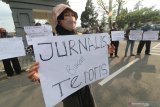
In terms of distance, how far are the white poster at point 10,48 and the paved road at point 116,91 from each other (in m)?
0.91

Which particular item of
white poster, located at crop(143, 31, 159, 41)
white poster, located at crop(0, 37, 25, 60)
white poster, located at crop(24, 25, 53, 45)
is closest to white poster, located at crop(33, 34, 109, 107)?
white poster, located at crop(0, 37, 25, 60)

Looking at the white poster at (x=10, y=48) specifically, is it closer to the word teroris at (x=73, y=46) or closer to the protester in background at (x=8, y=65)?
the protester in background at (x=8, y=65)

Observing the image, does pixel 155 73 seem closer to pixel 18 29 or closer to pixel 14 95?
pixel 14 95

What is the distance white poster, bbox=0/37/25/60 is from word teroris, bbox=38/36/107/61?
453 centimetres

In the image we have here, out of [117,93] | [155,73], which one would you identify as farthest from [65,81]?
[155,73]

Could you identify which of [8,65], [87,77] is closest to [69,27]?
[87,77]

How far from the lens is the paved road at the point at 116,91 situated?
3.65 metres

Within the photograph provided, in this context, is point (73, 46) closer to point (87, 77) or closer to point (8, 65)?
point (87, 77)

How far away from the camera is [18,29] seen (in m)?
10.0

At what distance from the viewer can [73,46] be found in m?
1.87

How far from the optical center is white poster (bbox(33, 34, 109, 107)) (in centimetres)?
153

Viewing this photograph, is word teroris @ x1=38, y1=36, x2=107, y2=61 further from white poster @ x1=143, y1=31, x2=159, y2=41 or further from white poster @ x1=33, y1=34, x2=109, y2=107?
white poster @ x1=143, y1=31, x2=159, y2=41

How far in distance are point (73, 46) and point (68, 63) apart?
0.20 metres

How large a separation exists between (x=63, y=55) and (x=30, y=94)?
121 inches
